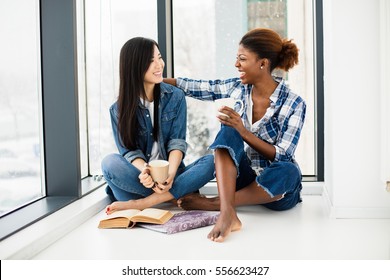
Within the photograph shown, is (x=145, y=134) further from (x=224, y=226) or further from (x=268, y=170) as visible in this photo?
(x=224, y=226)

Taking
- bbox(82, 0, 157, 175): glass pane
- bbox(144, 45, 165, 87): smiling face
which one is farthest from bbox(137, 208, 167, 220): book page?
bbox(82, 0, 157, 175): glass pane

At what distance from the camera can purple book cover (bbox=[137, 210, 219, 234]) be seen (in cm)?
217

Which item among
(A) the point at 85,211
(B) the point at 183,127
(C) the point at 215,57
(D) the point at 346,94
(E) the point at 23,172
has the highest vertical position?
(C) the point at 215,57

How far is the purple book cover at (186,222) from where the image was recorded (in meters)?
2.17

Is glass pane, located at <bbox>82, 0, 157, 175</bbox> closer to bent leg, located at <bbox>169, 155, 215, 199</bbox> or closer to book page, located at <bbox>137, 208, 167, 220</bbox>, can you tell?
bent leg, located at <bbox>169, 155, 215, 199</bbox>

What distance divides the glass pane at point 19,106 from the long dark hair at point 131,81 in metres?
0.44

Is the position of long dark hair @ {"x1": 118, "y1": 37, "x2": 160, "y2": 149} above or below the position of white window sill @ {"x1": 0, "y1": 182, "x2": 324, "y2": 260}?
above

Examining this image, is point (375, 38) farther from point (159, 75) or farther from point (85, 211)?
point (85, 211)

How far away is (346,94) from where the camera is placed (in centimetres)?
235

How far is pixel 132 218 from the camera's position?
7.41 feet

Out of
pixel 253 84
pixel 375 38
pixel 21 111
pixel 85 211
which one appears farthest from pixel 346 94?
pixel 21 111

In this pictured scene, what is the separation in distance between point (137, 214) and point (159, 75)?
2.53ft

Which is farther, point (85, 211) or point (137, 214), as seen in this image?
point (85, 211)

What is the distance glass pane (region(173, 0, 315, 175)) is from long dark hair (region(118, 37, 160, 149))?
73 centimetres
